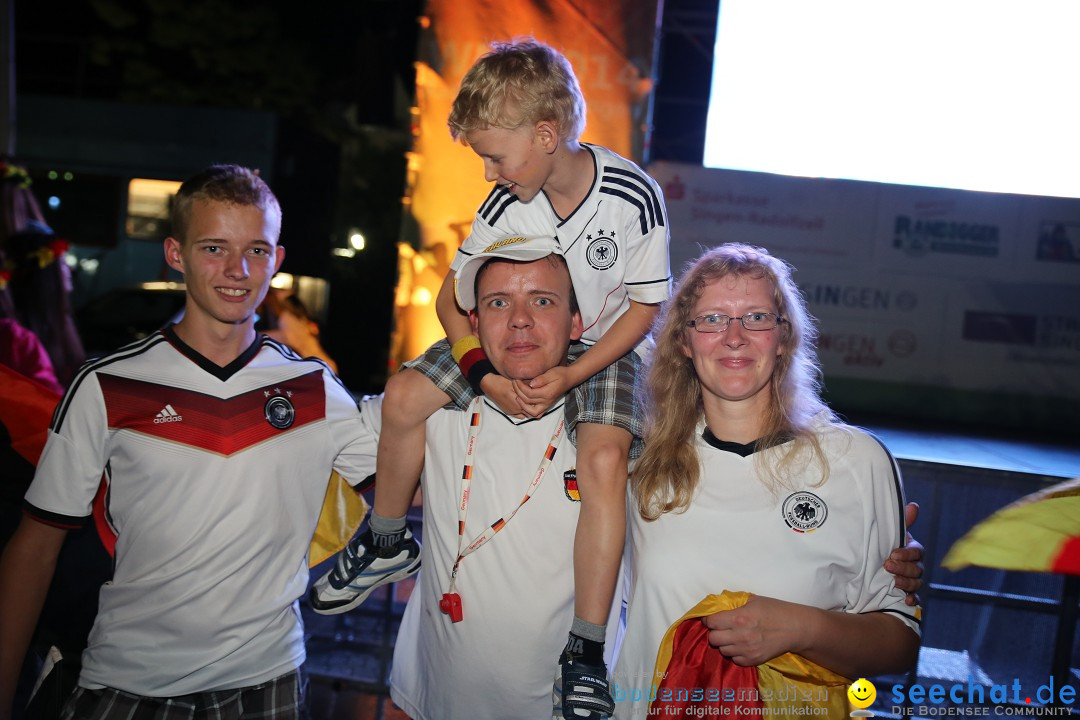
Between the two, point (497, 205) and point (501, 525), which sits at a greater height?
point (497, 205)

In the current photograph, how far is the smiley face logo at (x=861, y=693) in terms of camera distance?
2.14 meters

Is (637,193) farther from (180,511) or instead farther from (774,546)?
(180,511)

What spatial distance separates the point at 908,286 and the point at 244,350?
6.70 m

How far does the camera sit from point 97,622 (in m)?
2.23

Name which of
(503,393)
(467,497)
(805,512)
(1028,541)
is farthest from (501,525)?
(1028,541)

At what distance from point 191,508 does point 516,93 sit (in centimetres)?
146

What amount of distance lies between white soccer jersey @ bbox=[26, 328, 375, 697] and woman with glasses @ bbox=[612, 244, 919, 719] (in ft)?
3.10

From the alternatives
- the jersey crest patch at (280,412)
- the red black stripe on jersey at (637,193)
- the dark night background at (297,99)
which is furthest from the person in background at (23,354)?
the dark night background at (297,99)

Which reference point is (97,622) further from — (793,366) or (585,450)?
(793,366)

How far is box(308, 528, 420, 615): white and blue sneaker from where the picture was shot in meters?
2.41

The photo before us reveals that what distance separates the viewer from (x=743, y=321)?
213 centimetres

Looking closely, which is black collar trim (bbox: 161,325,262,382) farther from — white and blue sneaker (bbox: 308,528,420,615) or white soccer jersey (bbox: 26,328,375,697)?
white and blue sneaker (bbox: 308,528,420,615)

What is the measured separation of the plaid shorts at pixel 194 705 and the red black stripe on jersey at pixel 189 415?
628 millimetres

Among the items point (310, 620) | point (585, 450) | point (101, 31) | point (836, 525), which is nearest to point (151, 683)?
point (585, 450)
